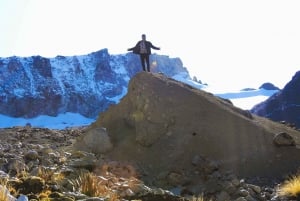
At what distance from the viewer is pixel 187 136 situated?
58.9 ft

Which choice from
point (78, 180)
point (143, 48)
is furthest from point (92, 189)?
point (143, 48)

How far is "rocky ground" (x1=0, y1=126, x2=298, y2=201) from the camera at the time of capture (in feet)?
24.7

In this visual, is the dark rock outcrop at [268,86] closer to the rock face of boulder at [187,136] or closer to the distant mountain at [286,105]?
the distant mountain at [286,105]

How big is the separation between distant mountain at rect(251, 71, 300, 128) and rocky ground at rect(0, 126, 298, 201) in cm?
5672

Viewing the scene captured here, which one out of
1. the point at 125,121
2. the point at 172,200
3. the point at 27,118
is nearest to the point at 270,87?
the point at 27,118

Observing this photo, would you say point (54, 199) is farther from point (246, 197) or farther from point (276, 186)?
point (276, 186)

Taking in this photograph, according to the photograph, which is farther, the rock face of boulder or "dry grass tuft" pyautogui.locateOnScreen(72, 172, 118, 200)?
the rock face of boulder

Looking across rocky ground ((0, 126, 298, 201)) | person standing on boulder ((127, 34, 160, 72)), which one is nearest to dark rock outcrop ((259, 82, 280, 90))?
person standing on boulder ((127, 34, 160, 72))

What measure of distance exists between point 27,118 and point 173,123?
7132 inches

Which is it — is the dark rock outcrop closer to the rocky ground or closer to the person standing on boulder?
the person standing on boulder

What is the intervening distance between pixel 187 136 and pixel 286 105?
196ft

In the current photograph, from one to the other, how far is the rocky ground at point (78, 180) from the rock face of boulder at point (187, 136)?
0.81 metres

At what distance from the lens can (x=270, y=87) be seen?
528 ft

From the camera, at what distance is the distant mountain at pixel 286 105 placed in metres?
71.3
